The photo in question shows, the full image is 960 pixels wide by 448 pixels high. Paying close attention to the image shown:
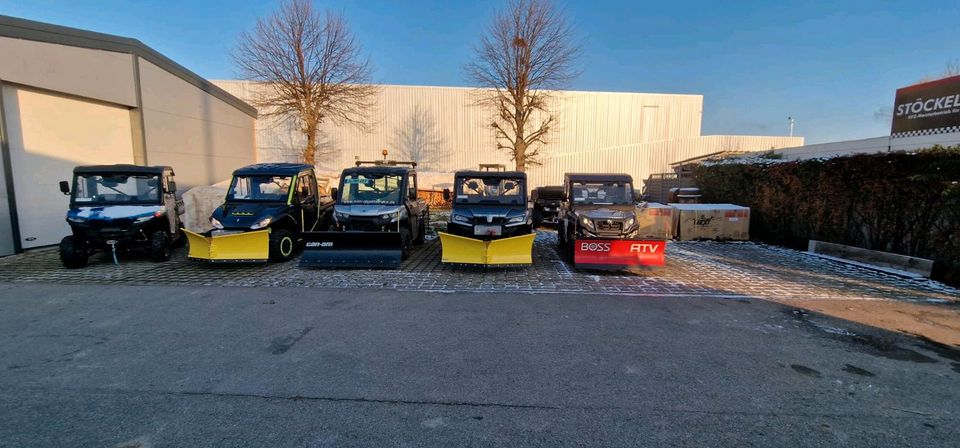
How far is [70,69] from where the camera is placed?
442 inches

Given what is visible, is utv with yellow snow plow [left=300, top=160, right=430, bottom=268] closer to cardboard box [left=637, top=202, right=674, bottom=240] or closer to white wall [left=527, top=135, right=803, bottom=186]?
cardboard box [left=637, top=202, right=674, bottom=240]

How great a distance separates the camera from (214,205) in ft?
45.5

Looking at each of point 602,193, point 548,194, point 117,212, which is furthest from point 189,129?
point 602,193

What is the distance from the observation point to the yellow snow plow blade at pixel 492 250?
856 cm

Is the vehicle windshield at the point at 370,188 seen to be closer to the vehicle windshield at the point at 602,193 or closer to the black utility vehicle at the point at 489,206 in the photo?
the black utility vehicle at the point at 489,206

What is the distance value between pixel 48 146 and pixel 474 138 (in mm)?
22419

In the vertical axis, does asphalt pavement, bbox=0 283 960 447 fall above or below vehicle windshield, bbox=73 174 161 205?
below

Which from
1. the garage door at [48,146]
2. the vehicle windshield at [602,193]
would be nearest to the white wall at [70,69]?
the garage door at [48,146]

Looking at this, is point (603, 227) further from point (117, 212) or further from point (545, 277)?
point (117, 212)

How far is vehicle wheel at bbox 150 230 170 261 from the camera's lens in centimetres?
955

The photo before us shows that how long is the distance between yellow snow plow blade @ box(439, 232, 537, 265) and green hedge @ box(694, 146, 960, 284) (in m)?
8.32

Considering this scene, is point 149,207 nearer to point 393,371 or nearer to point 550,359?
point 393,371

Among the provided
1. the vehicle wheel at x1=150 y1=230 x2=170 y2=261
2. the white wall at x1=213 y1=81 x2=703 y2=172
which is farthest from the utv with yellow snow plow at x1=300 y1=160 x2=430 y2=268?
the white wall at x1=213 y1=81 x2=703 y2=172

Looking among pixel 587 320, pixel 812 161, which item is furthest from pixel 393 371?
pixel 812 161
